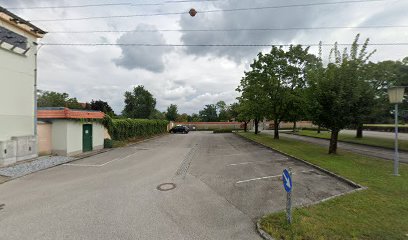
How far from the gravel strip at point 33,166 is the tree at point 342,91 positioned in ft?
53.9

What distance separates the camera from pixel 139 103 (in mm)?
66438

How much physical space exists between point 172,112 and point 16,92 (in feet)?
223

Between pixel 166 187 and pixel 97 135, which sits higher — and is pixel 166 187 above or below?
below

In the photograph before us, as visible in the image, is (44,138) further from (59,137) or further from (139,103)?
(139,103)

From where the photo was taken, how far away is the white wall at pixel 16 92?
11761 millimetres

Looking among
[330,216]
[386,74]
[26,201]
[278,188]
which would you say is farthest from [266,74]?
[26,201]

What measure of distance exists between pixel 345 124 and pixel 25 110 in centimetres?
2009

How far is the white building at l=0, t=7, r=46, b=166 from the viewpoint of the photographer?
1166 centimetres

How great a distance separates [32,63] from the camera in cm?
1384

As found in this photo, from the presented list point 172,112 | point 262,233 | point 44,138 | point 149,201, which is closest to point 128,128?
point 44,138

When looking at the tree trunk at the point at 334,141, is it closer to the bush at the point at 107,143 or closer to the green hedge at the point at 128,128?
the bush at the point at 107,143

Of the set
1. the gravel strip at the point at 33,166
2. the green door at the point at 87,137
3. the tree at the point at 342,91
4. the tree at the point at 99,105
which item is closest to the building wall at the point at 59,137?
the gravel strip at the point at 33,166

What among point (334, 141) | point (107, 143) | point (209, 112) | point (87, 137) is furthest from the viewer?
point (209, 112)

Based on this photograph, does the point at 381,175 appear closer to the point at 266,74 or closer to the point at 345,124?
the point at 345,124
